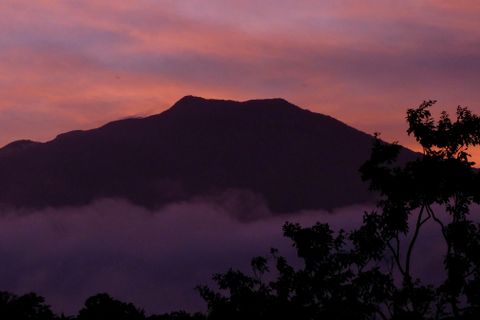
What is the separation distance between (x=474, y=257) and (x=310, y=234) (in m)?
7.23

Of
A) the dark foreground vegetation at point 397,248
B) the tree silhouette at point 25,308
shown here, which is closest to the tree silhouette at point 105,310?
the tree silhouette at point 25,308

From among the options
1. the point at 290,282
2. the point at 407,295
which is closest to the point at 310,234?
the point at 290,282

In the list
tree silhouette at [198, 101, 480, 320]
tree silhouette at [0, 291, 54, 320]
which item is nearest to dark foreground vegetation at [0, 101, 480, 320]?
tree silhouette at [198, 101, 480, 320]

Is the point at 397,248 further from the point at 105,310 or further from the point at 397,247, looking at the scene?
the point at 105,310

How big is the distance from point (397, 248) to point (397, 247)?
56mm

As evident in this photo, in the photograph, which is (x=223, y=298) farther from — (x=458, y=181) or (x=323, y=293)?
(x=458, y=181)

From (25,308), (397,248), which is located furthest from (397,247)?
(25,308)

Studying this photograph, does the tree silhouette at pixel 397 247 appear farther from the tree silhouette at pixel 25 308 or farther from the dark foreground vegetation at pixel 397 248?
the tree silhouette at pixel 25 308

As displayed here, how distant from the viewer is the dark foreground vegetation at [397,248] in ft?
135

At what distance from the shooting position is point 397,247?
4172 cm

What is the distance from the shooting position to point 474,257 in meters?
41.3

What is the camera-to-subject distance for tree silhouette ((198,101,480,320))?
41.1 metres

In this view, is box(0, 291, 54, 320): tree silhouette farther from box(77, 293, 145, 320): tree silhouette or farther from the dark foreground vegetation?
the dark foreground vegetation

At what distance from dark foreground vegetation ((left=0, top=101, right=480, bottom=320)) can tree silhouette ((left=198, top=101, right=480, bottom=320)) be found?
43 mm
